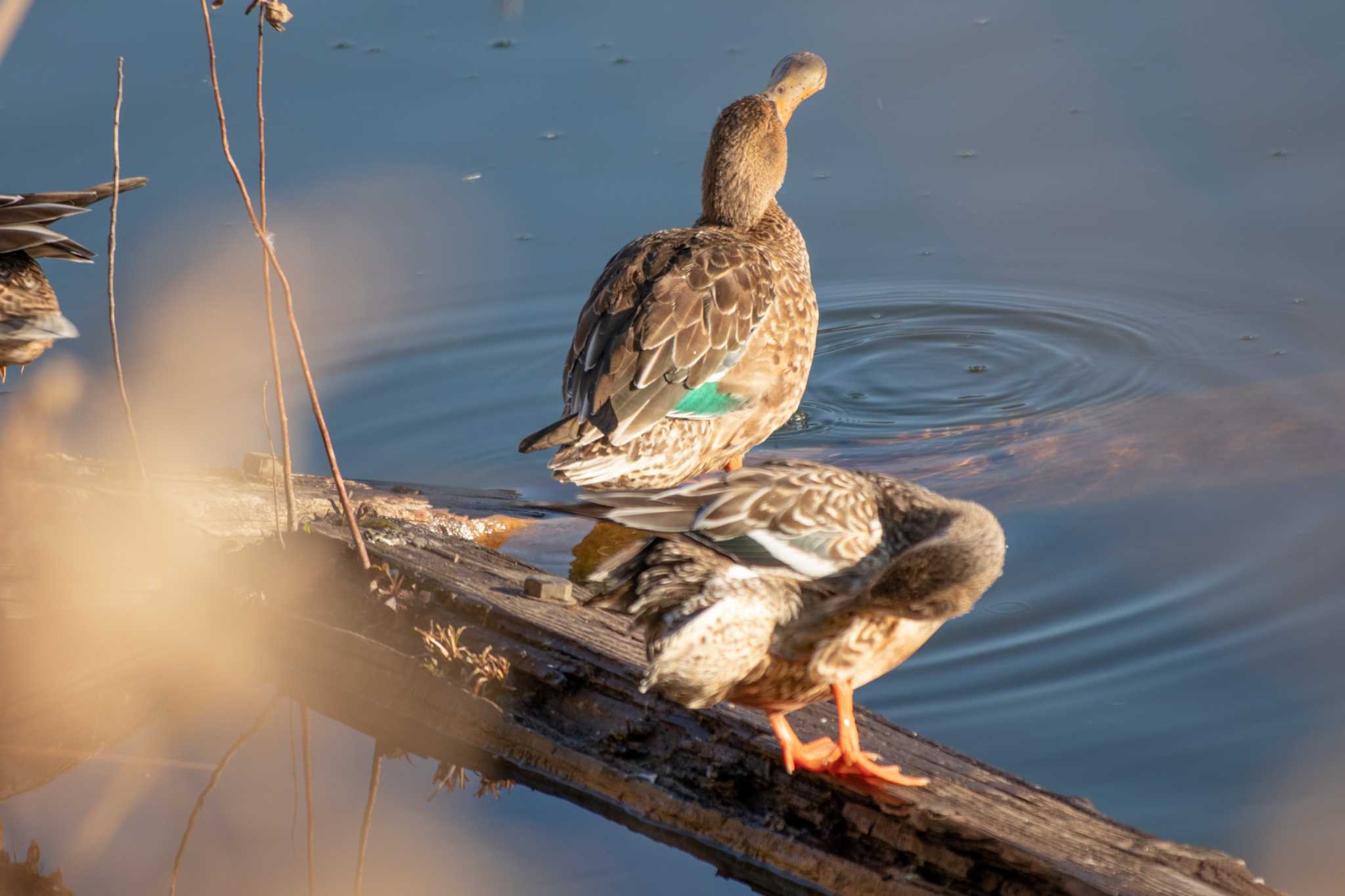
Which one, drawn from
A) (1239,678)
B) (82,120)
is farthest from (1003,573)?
(82,120)

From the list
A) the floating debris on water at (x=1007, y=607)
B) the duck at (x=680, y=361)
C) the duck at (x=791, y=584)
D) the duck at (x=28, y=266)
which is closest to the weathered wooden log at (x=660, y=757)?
the duck at (x=791, y=584)

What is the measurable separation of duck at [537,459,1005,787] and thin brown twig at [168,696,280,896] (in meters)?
1.08

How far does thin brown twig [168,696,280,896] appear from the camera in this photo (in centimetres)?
353

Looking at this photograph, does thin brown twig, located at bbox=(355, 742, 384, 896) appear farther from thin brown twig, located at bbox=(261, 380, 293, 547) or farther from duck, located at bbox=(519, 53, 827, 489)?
duck, located at bbox=(519, 53, 827, 489)

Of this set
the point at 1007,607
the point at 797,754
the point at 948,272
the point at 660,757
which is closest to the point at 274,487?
the point at 660,757

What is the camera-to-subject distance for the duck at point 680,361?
5117mm

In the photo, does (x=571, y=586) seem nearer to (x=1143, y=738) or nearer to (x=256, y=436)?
(x=1143, y=738)

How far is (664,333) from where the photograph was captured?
17.2ft

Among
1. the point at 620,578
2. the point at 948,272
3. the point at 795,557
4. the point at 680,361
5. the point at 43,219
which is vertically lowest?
the point at 620,578

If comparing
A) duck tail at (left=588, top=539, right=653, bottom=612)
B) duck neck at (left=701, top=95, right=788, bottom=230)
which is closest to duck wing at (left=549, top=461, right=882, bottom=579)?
duck tail at (left=588, top=539, right=653, bottom=612)

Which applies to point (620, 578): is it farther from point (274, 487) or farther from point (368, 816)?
point (274, 487)

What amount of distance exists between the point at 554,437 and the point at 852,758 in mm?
2103

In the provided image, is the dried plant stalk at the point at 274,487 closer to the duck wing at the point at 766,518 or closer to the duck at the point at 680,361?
the duck at the point at 680,361

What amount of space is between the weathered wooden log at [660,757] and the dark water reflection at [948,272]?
113 cm
